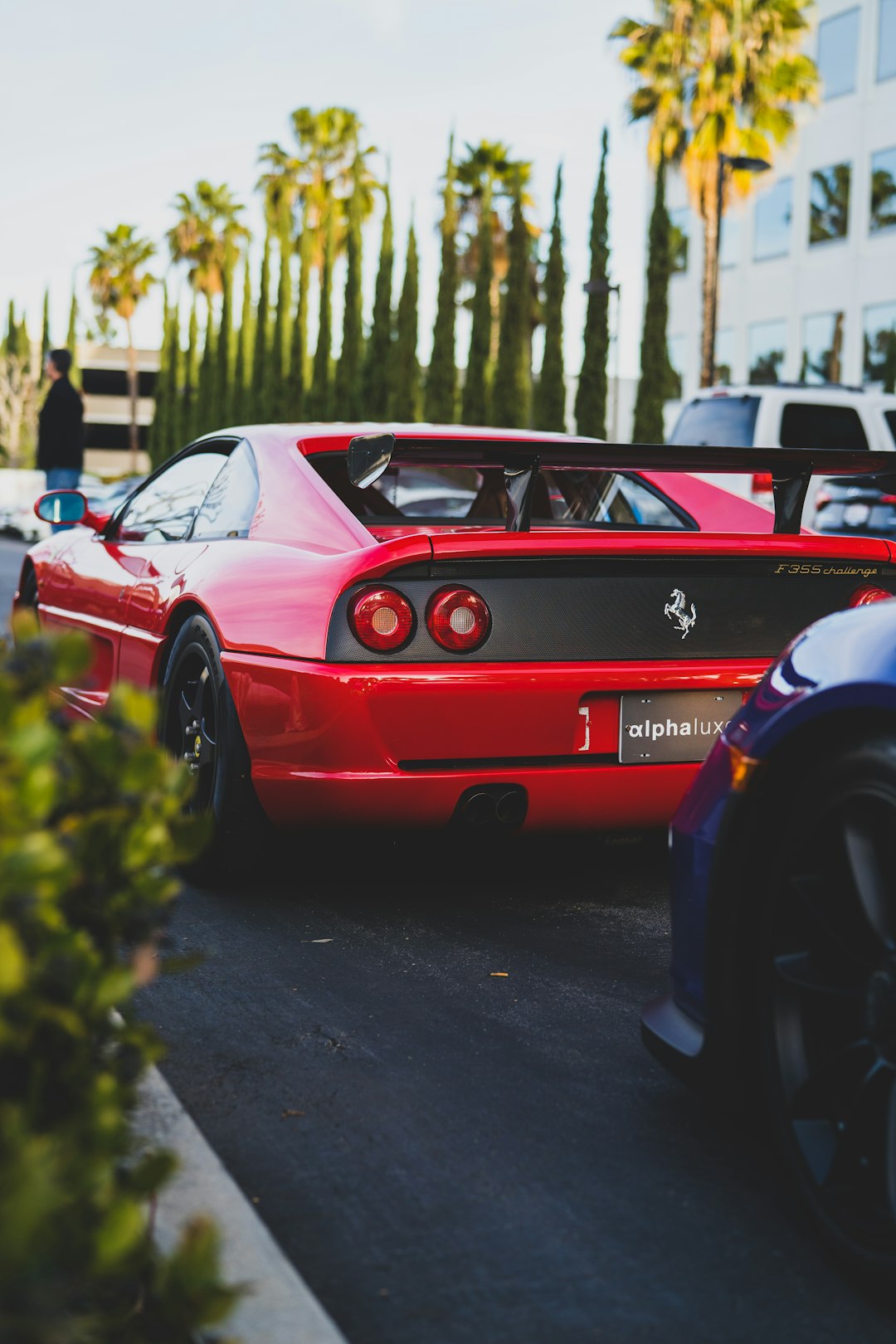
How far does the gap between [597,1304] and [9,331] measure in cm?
8525

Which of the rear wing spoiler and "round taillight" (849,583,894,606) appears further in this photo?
"round taillight" (849,583,894,606)

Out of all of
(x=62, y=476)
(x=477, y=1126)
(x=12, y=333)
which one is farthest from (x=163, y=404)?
(x=477, y=1126)

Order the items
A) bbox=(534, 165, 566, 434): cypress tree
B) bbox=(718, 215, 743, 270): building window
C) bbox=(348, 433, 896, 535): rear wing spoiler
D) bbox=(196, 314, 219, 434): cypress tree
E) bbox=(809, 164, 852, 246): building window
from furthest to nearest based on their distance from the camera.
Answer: bbox=(196, 314, 219, 434): cypress tree → bbox=(534, 165, 566, 434): cypress tree → bbox=(718, 215, 743, 270): building window → bbox=(809, 164, 852, 246): building window → bbox=(348, 433, 896, 535): rear wing spoiler

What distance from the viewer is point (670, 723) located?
166 inches

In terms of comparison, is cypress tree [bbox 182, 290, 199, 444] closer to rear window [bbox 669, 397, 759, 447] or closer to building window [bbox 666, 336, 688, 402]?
building window [bbox 666, 336, 688, 402]

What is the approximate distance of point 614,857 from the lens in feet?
17.1

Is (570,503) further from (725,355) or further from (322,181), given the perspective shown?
(322,181)

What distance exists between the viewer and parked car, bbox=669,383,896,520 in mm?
13938

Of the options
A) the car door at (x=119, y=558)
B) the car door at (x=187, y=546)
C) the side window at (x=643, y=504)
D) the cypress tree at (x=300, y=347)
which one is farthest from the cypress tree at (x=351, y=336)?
the car door at (x=187, y=546)

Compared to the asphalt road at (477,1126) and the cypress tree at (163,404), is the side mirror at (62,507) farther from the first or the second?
the cypress tree at (163,404)

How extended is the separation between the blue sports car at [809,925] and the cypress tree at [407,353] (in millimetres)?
39529

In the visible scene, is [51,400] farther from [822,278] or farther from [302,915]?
A: [822,278]

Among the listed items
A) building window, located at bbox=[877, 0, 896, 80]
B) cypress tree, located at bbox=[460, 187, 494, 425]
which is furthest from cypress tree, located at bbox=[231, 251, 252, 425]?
building window, located at bbox=[877, 0, 896, 80]

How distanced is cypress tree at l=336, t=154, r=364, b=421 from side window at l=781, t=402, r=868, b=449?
34.3 metres
